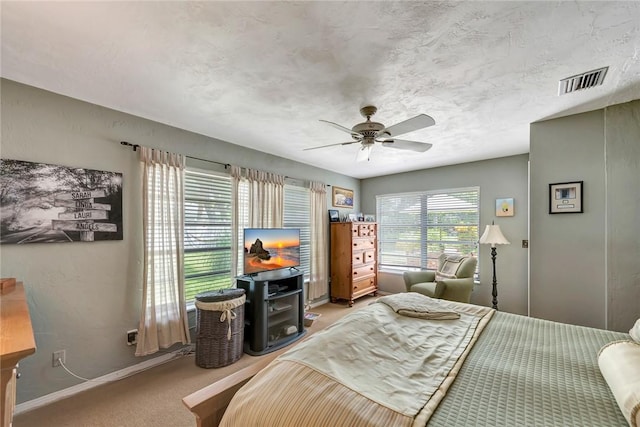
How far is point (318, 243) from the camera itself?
15.4 ft

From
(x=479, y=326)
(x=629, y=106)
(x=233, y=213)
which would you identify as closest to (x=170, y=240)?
(x=233, y=213)

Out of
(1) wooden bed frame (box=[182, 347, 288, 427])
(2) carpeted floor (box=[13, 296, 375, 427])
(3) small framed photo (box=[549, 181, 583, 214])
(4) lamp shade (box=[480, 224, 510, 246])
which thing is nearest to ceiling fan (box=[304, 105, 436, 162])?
(3) small framed photo (box=[549, 181, 583, 214])

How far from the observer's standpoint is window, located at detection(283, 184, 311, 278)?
4.32m

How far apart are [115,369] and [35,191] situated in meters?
1.70

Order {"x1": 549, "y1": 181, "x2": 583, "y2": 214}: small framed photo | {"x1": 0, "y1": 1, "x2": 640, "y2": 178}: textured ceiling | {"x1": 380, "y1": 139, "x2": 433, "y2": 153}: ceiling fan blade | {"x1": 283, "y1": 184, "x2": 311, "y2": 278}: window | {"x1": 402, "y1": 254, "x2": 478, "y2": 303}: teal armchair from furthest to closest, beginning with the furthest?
{"x1": 283, "y1": 184, "x2": 311, "y2": 278}: window < {"x1": 402, "y1": 254, "x2": 478, "y2": 303}: teal armchair < {"x1": 549, "y1": 181, "x2": 583, "y2": 214}: small framed photo < {"x1": 380, "y1": 139, "x2": 433, "y2": 153}: ceiling fan blade < {"x1": 0, "y1": 1, "x2": 640, "y2": 178}: textured ceiling

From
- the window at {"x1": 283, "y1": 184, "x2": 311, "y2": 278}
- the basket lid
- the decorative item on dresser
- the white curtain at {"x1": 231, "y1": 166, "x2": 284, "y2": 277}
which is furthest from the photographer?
the decorative item on dresser

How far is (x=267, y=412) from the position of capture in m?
1.00

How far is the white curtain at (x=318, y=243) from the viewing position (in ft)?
15.0

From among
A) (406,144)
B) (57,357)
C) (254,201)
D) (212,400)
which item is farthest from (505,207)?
(57,357)

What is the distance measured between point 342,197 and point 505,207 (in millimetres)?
2774

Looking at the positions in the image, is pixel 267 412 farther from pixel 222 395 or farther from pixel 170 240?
pixel 170 240

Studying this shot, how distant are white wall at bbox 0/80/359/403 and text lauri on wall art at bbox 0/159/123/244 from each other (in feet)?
0.21

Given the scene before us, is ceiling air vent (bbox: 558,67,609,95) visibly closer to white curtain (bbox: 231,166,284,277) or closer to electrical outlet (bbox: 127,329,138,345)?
white curtain (bbox: 231,166,284,277)

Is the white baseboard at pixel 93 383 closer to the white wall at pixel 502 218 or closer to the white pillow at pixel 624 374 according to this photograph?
the white pillow at pixel 624 374
